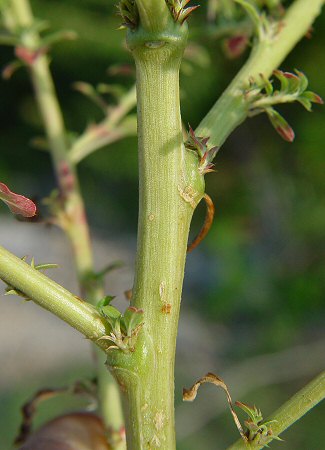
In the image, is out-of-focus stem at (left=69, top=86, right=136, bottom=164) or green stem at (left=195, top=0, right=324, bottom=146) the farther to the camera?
out-of-focus stem at (left=69, top=86, right=136, bottom=164)

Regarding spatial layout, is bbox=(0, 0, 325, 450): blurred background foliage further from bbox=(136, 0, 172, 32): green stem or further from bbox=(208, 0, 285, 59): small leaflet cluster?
bbox=(136, 0, 172, 32): green stem

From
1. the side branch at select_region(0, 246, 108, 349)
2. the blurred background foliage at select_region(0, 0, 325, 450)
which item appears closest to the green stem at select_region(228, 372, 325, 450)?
the side branch at select_region(0, 246, 108, 349)

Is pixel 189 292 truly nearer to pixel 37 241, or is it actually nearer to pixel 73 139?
pixel 37 241

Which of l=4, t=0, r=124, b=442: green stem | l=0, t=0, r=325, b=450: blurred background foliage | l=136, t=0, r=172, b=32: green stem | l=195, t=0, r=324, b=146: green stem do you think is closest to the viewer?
l=136, t=0, r=172, b=32: green stem

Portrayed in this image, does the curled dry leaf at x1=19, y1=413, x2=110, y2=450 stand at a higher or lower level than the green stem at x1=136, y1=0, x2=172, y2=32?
lower

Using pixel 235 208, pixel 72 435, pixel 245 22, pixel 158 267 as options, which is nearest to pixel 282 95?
pixel 158 267

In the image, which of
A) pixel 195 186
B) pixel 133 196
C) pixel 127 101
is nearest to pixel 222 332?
pixel 133 196

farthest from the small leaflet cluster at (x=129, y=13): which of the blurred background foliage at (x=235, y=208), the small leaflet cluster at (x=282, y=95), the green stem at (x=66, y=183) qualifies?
the blurred background foliage at (x=235, y=208)

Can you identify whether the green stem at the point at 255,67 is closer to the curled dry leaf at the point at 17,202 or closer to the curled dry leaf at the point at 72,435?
the curled dry leaf at the point at 17,202
